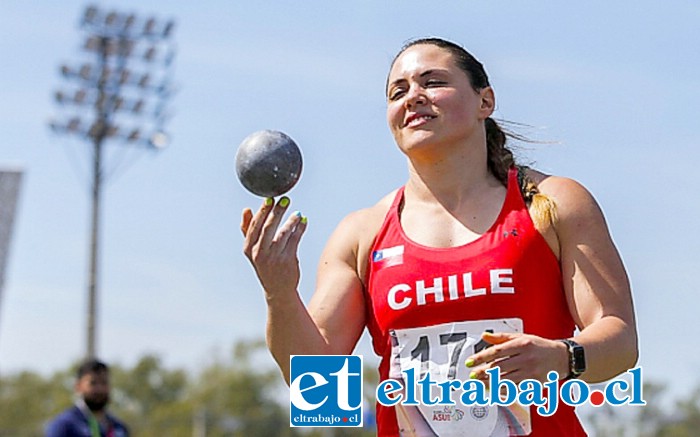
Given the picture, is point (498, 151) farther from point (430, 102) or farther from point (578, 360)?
point (578, 360)

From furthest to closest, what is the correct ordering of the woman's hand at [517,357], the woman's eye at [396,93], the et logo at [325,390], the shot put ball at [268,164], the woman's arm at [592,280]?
the et logo at [325,390] → the woman's eye at [396,93] → the shot put ball at [268,164] → the woman's arm at [592,280] → the woman's hand at [517,357]

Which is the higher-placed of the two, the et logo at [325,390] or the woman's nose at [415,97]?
the woman's nose at [415,97]

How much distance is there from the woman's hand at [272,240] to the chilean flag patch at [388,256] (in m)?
0.44

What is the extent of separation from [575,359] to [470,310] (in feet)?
1.56

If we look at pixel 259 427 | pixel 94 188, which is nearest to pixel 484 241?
pixel 259 427

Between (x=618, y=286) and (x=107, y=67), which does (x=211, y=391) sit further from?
(x=618, y=286)

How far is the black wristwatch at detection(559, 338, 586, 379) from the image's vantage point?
4043 mm

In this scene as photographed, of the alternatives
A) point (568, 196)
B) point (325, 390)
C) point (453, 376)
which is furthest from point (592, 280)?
point (325, 390)

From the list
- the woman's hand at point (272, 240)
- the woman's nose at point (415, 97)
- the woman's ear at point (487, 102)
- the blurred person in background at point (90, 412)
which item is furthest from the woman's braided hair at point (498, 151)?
the blurred person in background at point (90, 412)

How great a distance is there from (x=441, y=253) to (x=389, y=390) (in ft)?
1.71

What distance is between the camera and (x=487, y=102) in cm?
473

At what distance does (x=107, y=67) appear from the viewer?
31.4 m

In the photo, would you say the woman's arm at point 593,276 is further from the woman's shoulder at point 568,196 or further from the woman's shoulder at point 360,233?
the woman's shoulder at point 360,233

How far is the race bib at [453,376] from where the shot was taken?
437cm
